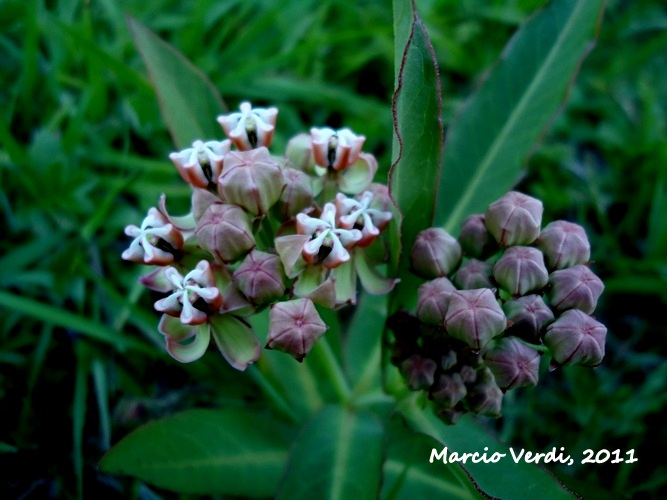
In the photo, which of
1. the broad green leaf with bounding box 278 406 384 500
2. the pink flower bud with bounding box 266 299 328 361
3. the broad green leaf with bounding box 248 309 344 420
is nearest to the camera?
the pink flower bud with bounding box 266 299 328 361

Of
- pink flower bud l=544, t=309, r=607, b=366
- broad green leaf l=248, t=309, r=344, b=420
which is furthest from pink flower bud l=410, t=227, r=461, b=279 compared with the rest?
broad green leaf l=248, t=309, r=344, b=420

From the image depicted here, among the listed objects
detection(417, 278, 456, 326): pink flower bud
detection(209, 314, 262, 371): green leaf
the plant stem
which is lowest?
the plant stem

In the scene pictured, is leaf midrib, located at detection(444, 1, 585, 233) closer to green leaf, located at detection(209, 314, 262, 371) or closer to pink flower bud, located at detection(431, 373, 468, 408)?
pink flower bud, located at detection(431, 373, 468, 408)

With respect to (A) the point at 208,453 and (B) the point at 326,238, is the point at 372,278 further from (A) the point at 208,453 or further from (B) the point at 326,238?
(A) the point at 208,453

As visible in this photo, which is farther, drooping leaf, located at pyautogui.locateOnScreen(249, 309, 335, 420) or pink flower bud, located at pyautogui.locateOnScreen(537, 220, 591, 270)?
drooping leaf, located at pyautogui.locateOnScreen(249, 309, 335, 420)

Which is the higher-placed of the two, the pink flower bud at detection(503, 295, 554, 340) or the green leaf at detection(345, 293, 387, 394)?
the pink flower bud at detection(503, 295, 554, 340)

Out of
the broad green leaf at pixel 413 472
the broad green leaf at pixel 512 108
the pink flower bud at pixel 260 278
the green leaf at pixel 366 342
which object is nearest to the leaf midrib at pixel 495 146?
the broad green leaf at pixel 512 108

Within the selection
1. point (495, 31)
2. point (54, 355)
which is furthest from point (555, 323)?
point (495, 31)

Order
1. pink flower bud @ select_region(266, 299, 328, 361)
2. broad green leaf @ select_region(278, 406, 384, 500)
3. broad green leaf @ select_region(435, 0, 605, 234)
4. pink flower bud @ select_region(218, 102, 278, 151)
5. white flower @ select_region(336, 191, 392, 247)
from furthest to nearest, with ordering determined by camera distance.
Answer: broad green leaf @ select_region(435, 0, 605, 234), broad green leaf @ select_region(278, 406, 384, 500), pink flower bud @ select_region(218, 102, 278, 151), white flower @ select_region(336, 191, 392, 247), pink flower bud @ select_region(266, 299, 328, 361)

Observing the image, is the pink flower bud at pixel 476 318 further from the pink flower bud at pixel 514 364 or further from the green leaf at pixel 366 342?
the green leaf at pixel 366 342
